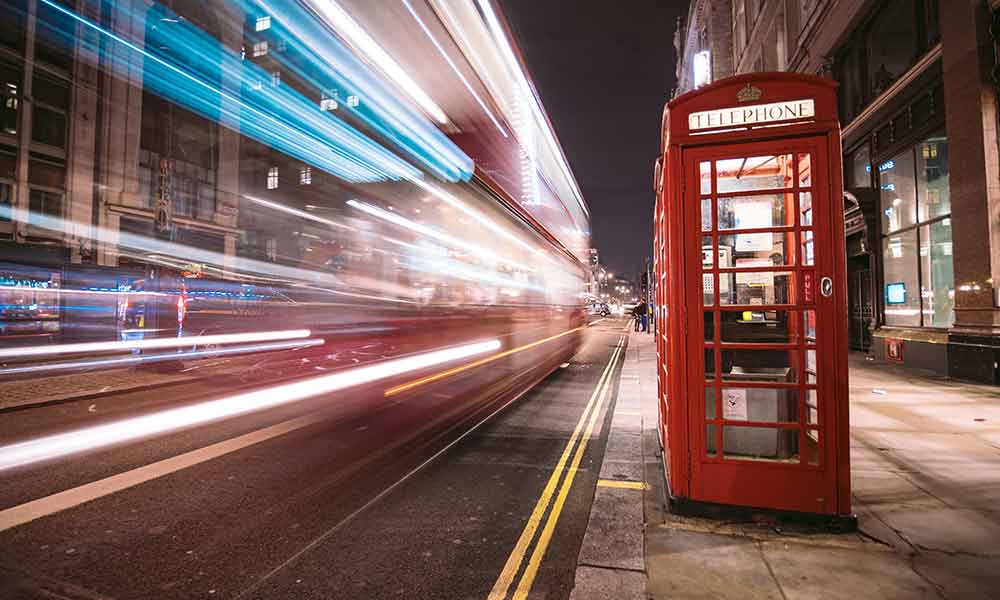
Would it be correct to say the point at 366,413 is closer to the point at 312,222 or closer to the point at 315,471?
the point at 315,471

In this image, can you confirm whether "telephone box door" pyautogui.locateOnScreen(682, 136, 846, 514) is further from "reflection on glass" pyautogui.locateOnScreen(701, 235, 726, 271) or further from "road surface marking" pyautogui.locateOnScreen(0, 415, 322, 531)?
"road surface marking" pyautogui.locateOnScreen(0, 415, 322, 531)

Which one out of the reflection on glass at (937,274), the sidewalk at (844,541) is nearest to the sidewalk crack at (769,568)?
the sidewalk at (844,541)

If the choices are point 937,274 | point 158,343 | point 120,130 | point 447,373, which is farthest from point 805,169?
point 120,130

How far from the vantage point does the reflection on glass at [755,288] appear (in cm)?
400

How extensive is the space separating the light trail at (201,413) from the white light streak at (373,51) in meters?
7.13

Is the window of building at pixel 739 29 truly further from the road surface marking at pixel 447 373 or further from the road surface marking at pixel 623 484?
the road surface marking at pixel 623 484

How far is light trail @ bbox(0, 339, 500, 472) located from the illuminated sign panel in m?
7.22

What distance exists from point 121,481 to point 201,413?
9.20 ft

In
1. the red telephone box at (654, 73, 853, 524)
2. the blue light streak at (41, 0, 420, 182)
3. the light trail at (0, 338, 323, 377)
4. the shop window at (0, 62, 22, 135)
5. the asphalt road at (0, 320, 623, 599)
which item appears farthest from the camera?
the shop window at (0, 62, 22, 135)

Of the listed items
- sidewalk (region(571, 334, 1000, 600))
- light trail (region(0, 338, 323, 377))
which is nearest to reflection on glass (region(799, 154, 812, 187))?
sidewalk (region(571, 334, 1000, 600))

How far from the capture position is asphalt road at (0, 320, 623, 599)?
9.50 feet

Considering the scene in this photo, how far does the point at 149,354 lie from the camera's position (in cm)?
1091

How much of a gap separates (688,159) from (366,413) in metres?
5.90

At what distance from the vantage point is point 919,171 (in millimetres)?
11727
